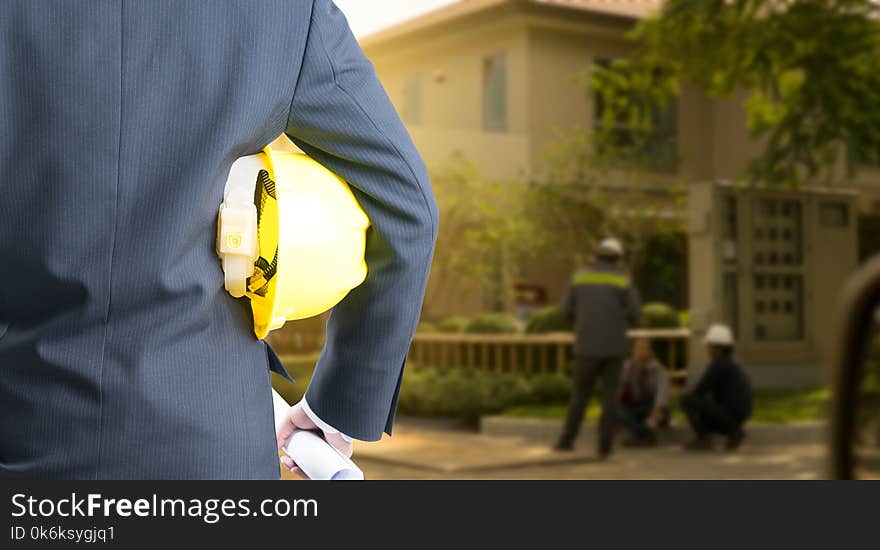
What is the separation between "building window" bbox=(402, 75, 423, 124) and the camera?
23.0 m

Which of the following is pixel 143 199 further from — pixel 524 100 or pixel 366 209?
pixel 524 100

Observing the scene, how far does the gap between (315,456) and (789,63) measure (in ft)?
32.9

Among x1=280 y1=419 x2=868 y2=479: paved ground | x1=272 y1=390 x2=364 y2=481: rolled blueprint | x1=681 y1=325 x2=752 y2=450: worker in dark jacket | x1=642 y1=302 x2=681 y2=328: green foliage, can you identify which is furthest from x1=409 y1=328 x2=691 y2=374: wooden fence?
x1=272 y1=390 x2=364 y2=481: rolled blueprint

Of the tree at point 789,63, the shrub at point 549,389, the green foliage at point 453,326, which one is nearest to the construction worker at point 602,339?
the tree at point 789,63

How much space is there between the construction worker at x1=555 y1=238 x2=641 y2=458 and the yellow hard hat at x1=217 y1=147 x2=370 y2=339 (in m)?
8.24

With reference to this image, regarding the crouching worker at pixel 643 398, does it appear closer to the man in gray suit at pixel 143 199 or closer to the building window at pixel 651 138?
the man in gray suit at pixel 143 199

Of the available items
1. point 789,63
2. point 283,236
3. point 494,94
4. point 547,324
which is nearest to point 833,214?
point 547,324

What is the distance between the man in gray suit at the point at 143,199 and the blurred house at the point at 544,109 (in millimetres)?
12799

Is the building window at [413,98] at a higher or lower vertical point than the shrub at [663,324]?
higher

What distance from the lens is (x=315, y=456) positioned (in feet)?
4.85

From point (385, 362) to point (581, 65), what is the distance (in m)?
20.3

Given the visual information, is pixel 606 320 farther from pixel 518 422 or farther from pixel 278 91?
pixel 278 91

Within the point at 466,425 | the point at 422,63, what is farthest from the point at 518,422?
the point at 422,63

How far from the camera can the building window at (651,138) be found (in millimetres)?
20375
